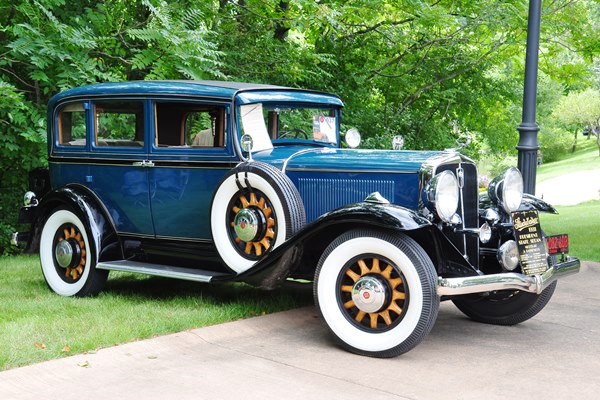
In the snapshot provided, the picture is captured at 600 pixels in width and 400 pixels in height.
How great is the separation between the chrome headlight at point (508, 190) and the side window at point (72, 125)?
3512 millimetres

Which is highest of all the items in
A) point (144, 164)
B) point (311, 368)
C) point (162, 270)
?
point (144, 164)

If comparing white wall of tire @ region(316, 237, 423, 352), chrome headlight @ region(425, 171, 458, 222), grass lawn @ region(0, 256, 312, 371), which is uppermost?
chrome headlight @ region(425, 171, 458, 222)

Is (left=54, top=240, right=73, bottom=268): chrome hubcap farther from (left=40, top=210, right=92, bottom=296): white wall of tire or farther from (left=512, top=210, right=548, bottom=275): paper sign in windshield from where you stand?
(left=512, top=210, right=548, bottom=275): paper sign in windshield

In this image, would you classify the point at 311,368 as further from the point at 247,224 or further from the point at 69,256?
the point at 69,256

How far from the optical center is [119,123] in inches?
248

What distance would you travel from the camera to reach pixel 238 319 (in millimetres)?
5418

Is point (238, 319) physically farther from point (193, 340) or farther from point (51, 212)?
point (51, 212)

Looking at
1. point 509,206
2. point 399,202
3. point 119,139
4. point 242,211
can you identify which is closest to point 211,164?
point 242,211

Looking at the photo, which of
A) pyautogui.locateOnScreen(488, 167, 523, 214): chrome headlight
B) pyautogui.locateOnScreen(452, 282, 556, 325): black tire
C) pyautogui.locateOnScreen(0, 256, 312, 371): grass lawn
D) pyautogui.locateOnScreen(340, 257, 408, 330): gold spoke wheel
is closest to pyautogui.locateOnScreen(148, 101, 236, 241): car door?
pyautogui.locateOnScreen(0, 256, 312, 371): grass lawn

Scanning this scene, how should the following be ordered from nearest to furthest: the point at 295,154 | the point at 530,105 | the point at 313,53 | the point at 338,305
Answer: the point at 338,305, the point at 295,154, the point at 530,105, the point at 313,53

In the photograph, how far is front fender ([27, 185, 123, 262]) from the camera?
6117 millimetres

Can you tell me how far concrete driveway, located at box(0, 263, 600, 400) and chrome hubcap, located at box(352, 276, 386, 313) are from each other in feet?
1.06

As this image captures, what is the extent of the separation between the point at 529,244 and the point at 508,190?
0.54m

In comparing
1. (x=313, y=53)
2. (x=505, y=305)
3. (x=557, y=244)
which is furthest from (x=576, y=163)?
(x=557, y=244)
